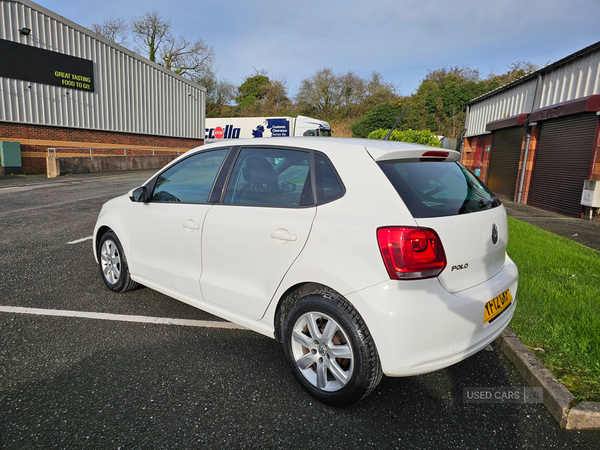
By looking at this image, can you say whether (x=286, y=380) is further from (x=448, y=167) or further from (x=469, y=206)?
(x=448, y=167)

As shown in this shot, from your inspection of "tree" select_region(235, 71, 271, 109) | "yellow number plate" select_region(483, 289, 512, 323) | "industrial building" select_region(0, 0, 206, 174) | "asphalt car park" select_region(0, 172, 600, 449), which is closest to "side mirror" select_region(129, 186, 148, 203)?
"asphalt car park" select_region(0, 172, 600, 449)

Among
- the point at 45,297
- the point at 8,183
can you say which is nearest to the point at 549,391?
the point at 45,297

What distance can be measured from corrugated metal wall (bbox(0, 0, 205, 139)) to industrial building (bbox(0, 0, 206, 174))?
0.14 ft

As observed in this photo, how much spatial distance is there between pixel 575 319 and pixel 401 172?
240cm

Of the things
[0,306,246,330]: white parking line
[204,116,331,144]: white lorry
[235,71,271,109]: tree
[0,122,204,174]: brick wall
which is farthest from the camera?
[235,71,271,109]: tree

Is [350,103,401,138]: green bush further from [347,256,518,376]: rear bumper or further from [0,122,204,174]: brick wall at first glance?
[347,256,518,376]: rear bumper

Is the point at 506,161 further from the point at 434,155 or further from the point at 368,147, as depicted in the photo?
the point at 368,147

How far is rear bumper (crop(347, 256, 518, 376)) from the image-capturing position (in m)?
2.20

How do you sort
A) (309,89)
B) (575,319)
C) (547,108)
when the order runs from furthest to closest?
(309,89)
(547,108)
(575,319)

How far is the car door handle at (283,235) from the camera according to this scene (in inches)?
102

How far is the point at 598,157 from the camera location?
9516 millimetres

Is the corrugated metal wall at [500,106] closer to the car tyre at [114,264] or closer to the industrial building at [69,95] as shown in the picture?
the car tyre at [114,264]

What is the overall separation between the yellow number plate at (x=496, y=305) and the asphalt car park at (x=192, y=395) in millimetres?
583

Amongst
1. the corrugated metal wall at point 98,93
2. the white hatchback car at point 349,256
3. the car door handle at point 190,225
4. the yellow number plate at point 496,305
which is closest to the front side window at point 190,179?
the white hatchback car at point 349,256
